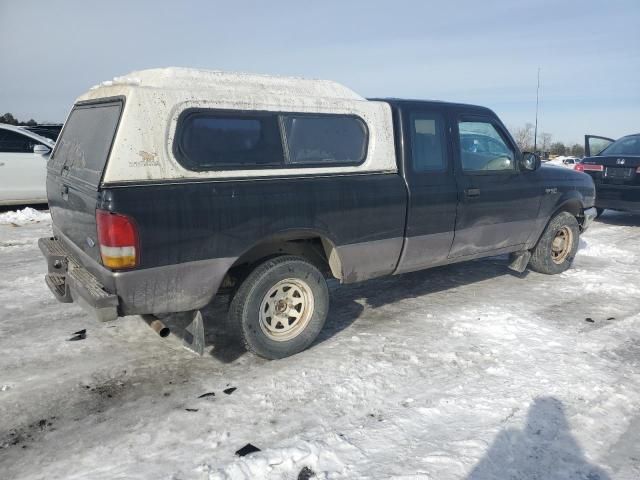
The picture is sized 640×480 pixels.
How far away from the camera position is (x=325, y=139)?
388 centimetres

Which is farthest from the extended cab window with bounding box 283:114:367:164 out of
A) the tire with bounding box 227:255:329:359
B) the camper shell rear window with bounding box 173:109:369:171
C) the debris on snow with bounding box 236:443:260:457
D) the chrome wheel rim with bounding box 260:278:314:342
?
the debris on snow with bounding box 236:443:260:457

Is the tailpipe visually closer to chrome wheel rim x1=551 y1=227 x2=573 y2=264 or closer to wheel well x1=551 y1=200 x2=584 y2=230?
wheel well x1=551 y1=200 x2=584 y2=230

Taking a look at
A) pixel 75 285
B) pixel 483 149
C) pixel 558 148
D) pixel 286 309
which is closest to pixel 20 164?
pixel 75 285

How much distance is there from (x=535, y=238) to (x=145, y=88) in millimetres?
4611

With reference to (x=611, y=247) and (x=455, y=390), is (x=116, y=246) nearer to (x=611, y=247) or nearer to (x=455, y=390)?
(x=455, y=390)

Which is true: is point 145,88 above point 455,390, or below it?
above

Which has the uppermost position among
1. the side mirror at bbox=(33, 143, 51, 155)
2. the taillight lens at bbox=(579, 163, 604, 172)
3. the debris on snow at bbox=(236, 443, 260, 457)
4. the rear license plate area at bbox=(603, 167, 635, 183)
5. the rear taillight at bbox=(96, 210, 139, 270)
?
the side mirror at bbox=(33, 143, 51, 155)

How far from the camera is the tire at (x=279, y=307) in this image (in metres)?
3.60

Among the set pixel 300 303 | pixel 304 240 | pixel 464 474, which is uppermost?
pixel 304 240

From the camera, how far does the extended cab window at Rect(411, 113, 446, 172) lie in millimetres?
4395

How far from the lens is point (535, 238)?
19.0 ft

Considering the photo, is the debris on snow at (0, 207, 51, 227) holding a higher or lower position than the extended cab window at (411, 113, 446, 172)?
lower

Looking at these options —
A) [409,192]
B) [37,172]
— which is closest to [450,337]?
[409,192]

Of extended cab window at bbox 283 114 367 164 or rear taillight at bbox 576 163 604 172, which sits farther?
rear taillight at bbox 576 163 604 172
